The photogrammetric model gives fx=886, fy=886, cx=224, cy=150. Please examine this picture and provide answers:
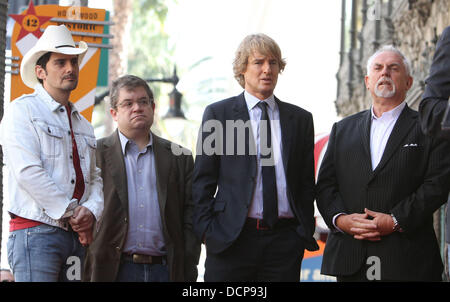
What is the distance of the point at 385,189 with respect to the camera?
617cm

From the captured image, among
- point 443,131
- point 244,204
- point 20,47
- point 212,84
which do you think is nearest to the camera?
point 443,131

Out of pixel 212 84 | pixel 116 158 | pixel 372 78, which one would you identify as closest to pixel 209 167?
pixel 116 158

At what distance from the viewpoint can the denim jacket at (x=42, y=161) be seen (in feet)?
16.9

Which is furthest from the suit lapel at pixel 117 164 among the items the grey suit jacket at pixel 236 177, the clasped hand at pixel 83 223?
the clasped hand at pixel 83 223

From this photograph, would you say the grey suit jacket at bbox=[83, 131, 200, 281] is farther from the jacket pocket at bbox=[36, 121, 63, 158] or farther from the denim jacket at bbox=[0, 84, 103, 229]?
the jacket pocket at bbox=[36, 121, 63, 158]

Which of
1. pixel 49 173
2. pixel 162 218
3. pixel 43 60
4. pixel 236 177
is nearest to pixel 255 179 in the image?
pixel 236 177

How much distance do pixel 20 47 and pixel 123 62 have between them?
697 inches

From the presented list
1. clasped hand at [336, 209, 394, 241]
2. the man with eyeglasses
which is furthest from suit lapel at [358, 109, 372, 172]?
the man with eyeglasses

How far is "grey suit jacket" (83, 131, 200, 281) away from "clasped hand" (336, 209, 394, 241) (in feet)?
3.49

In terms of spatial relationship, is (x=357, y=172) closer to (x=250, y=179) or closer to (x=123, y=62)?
(x=250, y=179)

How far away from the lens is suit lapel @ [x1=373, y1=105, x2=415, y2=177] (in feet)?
20.4

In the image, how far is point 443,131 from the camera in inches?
174

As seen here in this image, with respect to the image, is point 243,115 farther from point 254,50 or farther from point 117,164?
point 117,164

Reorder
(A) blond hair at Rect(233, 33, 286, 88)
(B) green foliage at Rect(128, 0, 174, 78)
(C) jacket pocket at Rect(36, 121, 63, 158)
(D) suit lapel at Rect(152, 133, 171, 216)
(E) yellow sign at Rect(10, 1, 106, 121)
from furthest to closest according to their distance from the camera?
1. (B) green foliage at Rect(128, 0, 174, 78)
2. (E) yellow sign at Rect(10, 1, 106, 121)
3. (D) suit lapel at Rect(152, 133, 171, 216)
4. (A) blond hair at Rect(233, 33, 286, 88)
5. (C) jacket pocket at Rect(36, 121, 63, 158)
